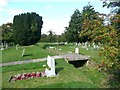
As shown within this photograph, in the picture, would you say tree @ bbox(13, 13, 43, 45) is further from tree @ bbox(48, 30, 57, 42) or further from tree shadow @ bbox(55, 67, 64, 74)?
tree @ bbox(48, 30, 57, 42)

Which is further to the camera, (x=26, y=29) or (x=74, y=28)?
(x=74, y=28)

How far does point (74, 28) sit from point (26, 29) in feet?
90.8

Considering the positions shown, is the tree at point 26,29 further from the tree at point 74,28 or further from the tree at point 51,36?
the tree at point 51,36

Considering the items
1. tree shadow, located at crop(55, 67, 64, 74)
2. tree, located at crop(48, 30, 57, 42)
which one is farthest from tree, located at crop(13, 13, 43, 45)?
tree, located at crop(48, 30, 57, 42)

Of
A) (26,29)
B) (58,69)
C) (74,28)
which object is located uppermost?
(74,28)

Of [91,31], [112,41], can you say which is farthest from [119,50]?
[91,31]

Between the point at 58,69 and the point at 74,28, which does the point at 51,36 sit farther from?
the point at 58,69

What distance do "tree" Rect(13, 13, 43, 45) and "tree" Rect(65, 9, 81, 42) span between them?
23456 millimetres

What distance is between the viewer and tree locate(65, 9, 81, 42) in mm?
79312

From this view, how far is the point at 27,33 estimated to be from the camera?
5428 centimetres

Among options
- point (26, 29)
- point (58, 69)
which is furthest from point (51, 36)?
point (58, 69)

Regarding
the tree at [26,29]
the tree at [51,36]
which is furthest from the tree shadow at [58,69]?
the tree at [51,36]

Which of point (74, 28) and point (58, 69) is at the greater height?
point (74, 28)

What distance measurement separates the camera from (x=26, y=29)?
54531 millimetres
